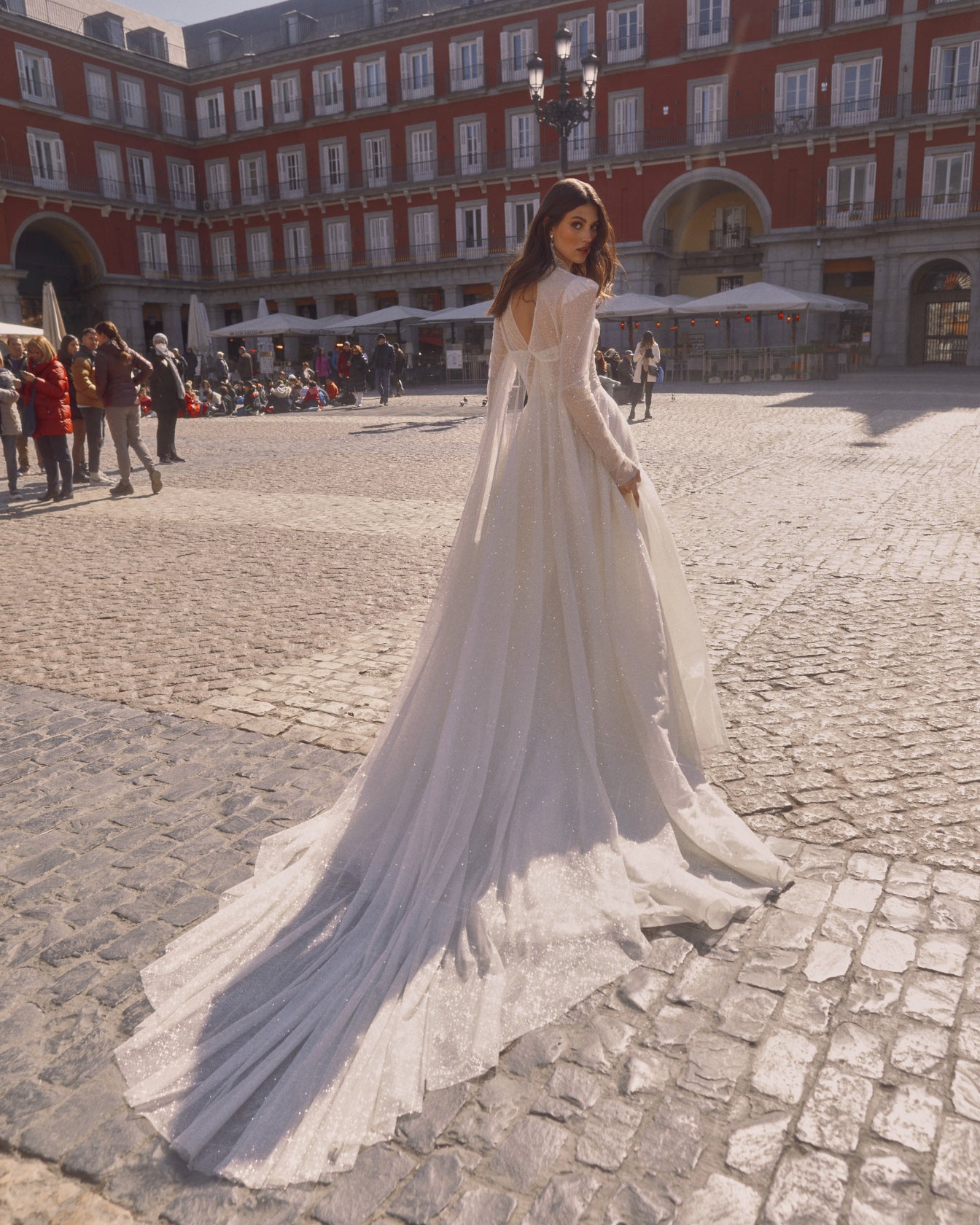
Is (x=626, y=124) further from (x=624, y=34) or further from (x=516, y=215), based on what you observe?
(x=516, y=215)

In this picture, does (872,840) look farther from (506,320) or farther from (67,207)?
(67,207)

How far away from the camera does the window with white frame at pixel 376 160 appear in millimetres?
36906

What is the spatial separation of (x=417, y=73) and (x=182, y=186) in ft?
36.5

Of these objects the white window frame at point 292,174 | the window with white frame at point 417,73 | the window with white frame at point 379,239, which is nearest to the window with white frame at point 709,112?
the window with white frame at point 417,73

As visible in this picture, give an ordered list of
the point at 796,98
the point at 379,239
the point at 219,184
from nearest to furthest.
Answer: the point at 796,98
the point at 379,239
the point at 219,184

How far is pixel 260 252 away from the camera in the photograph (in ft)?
132

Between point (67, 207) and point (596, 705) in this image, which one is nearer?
point (596, 705)

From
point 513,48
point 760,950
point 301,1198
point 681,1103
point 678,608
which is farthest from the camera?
point 513,48

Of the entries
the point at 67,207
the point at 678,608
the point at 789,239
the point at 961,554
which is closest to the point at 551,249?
the point at 678,608

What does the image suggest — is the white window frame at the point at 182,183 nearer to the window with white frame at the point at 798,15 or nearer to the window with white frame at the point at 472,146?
the window with white frame at the point at 472,146

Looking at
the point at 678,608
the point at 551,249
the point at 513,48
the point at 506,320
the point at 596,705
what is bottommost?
the point at 596,705

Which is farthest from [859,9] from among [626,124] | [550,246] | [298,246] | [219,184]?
[550,246]

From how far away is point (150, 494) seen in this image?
33.9ft

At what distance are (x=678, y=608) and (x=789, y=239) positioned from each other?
30346mm
